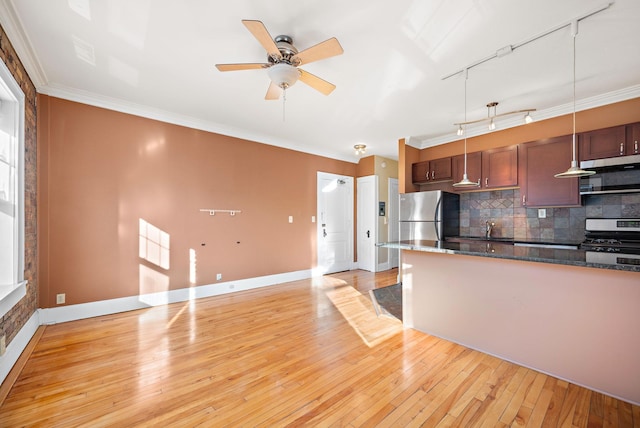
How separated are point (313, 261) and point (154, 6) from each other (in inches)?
178

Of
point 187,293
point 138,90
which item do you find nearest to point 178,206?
point 187,293

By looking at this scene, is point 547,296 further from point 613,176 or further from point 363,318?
point 613,176

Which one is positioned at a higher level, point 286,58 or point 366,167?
point 286,58

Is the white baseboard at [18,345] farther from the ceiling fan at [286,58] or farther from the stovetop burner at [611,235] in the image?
the stovetop burner at [611,235]

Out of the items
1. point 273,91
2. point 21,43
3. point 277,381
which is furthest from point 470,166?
point 21,43

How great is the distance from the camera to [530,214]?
13.2ft

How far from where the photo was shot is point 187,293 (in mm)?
4016

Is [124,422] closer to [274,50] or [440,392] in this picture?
[440,392]

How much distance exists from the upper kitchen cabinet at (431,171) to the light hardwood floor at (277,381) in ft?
9.12

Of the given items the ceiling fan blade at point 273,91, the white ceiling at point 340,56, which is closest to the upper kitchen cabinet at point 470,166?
the white ceiling at point 340,56

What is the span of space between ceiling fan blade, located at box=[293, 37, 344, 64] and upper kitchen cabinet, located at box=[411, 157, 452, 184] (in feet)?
11.1

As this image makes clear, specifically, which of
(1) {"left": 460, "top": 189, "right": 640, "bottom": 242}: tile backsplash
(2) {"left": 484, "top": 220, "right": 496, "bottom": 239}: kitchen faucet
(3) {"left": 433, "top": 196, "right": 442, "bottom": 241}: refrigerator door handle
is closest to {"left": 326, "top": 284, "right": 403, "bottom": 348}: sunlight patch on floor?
(3) {"left": 433, "top": 196, "right": 442, "bottom": 241}: refrigerator door handle

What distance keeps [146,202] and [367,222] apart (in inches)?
Result: 168

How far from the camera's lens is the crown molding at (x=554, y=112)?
10.5ft
